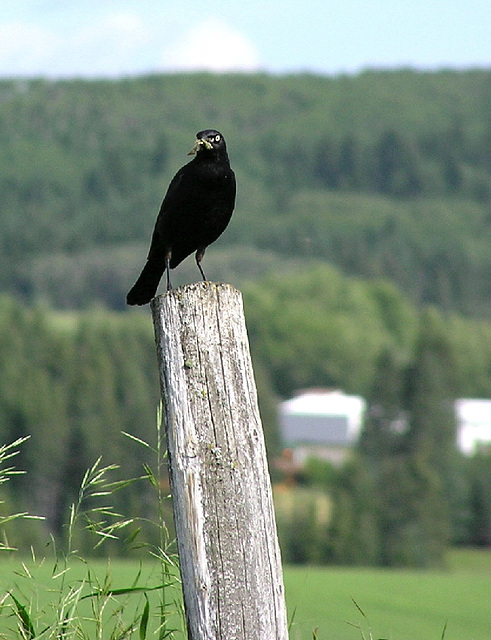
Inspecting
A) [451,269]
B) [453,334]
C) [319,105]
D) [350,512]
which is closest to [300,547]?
[350,512]

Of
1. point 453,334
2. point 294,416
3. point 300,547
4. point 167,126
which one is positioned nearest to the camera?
point 300,547

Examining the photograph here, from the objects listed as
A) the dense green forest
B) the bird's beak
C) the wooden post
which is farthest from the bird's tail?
the dense green forest

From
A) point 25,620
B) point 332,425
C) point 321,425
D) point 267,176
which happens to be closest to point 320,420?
point 321,425

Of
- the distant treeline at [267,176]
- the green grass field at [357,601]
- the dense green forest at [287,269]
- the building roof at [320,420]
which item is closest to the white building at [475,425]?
the dense green forest at [287,269]

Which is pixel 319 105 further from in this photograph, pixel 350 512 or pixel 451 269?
pixel 350 512

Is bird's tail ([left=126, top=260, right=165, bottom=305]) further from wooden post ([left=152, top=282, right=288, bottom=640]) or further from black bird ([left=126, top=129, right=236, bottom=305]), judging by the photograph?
wooden post ([left=152, top=282, right=288, bottom=640])

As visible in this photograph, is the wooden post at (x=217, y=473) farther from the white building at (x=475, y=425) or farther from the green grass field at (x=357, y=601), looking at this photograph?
the white building at (x=475, y=425)

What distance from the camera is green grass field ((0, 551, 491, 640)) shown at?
16.5ft

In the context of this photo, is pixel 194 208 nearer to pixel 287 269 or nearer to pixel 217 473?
pixel 217 473

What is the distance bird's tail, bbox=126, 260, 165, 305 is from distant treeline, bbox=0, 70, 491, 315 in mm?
105719

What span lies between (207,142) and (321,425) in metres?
80.5

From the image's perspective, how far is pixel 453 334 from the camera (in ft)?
319

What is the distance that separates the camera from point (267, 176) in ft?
543

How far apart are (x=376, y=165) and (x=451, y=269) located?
3958 cm
